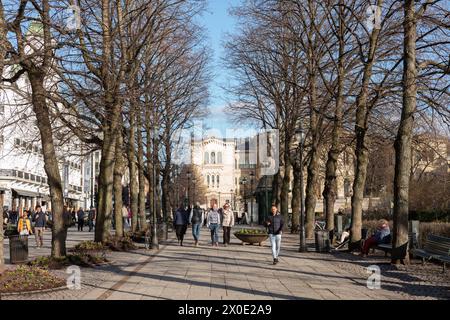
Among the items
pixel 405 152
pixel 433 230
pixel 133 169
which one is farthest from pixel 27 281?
pixel 133 169

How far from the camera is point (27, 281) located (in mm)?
13227

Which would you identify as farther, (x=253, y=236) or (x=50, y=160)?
(x=253, y=236)

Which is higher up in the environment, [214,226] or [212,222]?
[212,222]

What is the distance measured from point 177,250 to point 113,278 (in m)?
10.9

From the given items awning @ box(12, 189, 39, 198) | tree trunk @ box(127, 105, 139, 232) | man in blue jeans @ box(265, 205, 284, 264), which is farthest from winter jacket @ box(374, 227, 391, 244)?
awning @ box(12, 189, 39, 198)

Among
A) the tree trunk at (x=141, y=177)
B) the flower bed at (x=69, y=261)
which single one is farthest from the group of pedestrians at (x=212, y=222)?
the flower bed at (x=69, y=261)

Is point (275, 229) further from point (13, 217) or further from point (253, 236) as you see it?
point (13, 217)

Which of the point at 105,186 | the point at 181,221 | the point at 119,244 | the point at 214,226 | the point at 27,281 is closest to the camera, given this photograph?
the point at 27,281

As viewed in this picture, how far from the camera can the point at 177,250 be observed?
87.4ft

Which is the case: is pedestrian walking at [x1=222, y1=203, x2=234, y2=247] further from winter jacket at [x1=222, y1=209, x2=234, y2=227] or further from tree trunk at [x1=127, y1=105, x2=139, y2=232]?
tree trunk at [x1=127, y1=105, x2=139, y2=232]

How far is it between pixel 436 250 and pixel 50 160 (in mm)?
11075

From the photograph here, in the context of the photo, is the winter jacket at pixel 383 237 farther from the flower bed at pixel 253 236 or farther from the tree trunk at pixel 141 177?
the tree trunk at pixel 141 177

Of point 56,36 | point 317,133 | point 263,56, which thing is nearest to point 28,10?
point 56,36
